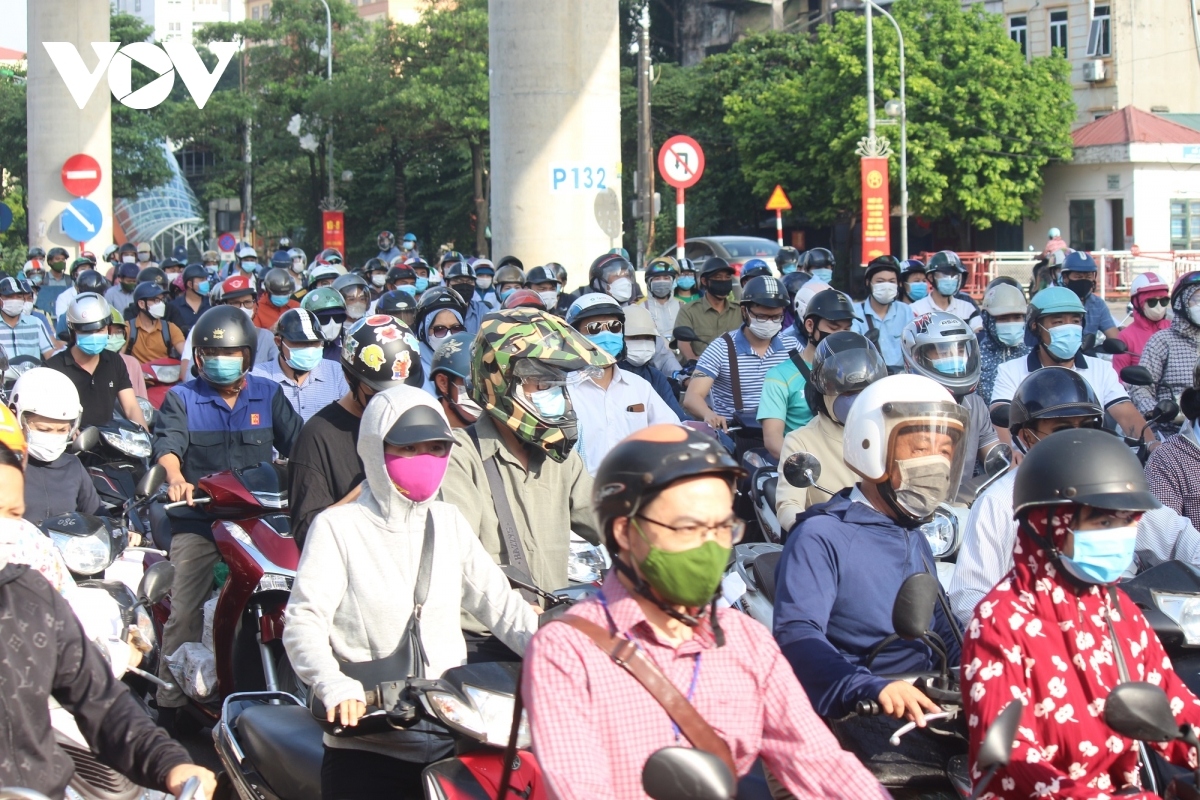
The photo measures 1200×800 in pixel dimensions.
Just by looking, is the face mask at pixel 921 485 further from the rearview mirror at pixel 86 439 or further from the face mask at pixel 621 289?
the face mask at pixel 621 289

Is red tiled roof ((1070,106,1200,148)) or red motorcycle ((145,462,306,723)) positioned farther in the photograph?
red tiled roof ((1070,106,1200,148))

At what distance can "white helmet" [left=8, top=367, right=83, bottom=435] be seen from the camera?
662 cm

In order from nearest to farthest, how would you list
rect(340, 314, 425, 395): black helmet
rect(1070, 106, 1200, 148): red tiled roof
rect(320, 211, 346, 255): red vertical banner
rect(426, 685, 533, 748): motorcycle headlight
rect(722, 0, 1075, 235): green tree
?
rect(426, 685, 533, 748): motorcycle headlight, rect(340, 314, 425, 395): black helmet, rect(320, 211, 346, 255): red vertical banner, rect(722, 0, 1075, 235): green tree, rect(1070, 106, 1200, 148): red tiled roof

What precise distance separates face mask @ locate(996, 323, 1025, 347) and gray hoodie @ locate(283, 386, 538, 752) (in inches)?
239

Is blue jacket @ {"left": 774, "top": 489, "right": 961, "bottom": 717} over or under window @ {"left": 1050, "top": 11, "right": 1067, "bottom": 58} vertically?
under

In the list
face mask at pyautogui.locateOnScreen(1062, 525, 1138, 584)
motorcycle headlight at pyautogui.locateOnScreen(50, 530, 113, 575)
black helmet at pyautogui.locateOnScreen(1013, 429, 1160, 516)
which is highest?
black helmet at pyautogui.locateOnScreen(1013, 429, 1160, 516)

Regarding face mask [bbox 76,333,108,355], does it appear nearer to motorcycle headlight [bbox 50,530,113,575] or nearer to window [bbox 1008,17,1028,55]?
motorcycle headlight [bbox 50,530,113,575]

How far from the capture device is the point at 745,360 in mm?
9820

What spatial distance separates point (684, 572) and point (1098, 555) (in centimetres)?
111

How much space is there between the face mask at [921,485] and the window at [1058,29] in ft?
179

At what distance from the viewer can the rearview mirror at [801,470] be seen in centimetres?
531

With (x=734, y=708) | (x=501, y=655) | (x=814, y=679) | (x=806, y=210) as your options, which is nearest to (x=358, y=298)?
(x=501, y=655)

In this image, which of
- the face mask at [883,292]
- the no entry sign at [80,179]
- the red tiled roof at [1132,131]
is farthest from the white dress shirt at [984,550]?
the red tiled roof at [1132,131]

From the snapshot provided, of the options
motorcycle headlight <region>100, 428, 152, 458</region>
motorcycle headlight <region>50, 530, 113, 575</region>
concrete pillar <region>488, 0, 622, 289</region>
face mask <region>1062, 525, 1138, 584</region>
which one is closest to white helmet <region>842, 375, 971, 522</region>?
face mask <region>1062, 525, 1138, 584</region>
